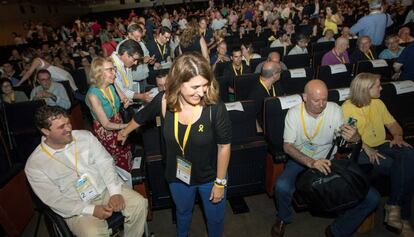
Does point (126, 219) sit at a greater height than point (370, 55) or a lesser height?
lesser

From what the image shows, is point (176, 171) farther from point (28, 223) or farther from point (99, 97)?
point (28, 223)

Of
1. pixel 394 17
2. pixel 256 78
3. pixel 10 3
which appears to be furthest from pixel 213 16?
pixel 10 3

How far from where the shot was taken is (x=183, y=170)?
1.73 meters

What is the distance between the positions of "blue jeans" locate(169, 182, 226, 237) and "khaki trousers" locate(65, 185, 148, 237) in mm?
328

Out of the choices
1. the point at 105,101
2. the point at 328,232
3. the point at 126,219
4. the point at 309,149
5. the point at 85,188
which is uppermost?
the point at 105,101

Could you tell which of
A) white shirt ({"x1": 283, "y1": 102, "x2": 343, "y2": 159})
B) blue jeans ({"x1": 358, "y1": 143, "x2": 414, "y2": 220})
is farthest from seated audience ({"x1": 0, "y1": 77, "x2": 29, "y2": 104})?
blue jeans ({"x1": 358, "y1": 143, "x2": 414, "y2": 220})

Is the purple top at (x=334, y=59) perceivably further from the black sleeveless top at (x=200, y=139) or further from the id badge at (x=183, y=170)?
the id badge at (x=183, y=170)

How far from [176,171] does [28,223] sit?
75.2 inches

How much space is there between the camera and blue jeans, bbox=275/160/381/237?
204cm

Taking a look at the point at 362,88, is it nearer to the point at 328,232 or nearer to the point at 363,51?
the point at 328,232

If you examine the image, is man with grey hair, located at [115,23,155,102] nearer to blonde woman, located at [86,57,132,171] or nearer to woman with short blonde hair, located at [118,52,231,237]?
blonde woman, located at [86,57,132,171]

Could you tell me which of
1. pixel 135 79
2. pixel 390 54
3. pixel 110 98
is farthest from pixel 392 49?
pixel 110 98

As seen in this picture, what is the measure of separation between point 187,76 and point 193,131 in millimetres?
338

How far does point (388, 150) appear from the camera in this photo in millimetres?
2404
